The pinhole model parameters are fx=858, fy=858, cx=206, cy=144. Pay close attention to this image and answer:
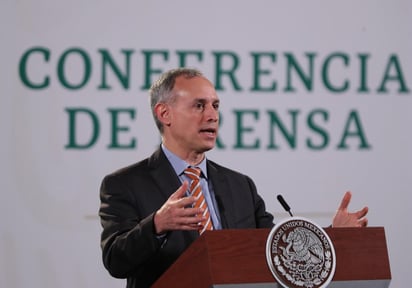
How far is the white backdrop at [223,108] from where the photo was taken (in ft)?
13.7

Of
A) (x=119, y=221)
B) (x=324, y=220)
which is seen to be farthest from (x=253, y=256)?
(x=324, y=220)

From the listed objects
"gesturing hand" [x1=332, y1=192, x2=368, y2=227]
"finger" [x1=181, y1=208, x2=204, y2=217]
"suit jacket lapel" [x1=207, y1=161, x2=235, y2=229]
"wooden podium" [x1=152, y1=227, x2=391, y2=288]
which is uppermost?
"suit jacket lapel" [x1=207, y1=161, x2=235, y2=229]

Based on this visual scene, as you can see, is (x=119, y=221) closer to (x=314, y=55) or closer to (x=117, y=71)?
(x=117, y=71)

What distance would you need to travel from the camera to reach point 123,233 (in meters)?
2.76

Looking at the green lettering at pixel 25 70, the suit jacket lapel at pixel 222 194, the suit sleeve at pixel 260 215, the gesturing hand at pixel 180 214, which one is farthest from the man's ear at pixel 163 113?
the green lettering at pixel 25 70

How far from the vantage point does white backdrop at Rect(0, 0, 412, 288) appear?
4.16 meters

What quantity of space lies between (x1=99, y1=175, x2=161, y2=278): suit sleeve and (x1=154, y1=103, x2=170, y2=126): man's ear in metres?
0.27

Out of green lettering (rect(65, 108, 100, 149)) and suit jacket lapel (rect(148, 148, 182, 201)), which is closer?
suit jacket lapel (rect(148, 148, 182, 201))

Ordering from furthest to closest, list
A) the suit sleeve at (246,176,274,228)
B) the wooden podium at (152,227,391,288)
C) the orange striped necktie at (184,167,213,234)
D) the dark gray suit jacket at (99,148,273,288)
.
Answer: the suit sleeve at (246,176,274,228) < the orange striped necktie at (184,167,213,234) < the dark gray suit jacket at (99,148,273,288) < the wooden podium at (152,227,391,288)

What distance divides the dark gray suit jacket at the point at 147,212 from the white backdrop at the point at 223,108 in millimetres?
1157

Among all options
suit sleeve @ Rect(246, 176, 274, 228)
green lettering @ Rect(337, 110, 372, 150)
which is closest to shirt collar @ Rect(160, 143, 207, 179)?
suit sleeve @ Rect(246, 176, 274, 228)

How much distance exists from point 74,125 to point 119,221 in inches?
57.1

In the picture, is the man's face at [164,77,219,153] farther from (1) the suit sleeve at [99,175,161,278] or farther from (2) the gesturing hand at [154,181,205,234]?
(2) the gesturing hand at [154,181,205,234]

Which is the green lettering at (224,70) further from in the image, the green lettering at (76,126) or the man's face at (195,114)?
the man's face at (195,114)
